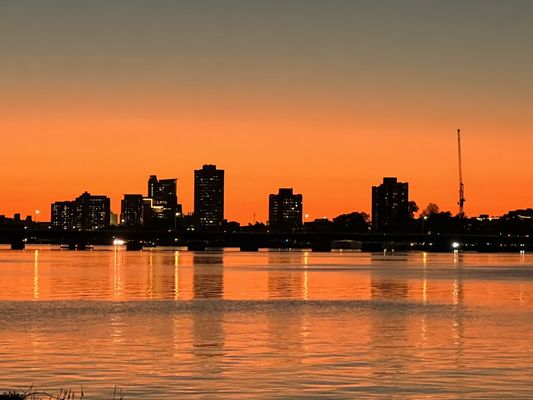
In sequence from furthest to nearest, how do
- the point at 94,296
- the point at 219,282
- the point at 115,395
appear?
the point at 219,282
the point at 94,296
the point at 115,395

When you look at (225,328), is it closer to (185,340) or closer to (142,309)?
(185,340)

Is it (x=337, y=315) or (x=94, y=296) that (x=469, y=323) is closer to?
(x=337, y=315)

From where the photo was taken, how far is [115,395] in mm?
36406

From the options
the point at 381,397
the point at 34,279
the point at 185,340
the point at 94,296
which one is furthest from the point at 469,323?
the point at 34,279

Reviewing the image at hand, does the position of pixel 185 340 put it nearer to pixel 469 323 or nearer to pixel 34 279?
pixel 469 323

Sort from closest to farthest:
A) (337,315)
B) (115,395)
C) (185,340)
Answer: (115,395)
(185,340)
(337,315)

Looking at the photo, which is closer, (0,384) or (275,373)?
(0,384)

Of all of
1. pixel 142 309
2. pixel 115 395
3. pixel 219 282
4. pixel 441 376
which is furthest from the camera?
pixel 219 282

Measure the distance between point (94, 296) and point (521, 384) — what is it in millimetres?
64725

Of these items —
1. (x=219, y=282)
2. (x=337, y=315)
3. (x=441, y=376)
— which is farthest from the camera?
(x=219, y=282)

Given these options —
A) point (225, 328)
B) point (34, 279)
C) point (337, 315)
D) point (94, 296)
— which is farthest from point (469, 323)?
point (34, 279)

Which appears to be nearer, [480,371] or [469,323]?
[480,371]

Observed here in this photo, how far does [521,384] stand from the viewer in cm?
3953

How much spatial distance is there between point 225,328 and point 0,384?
2590 centimetres
